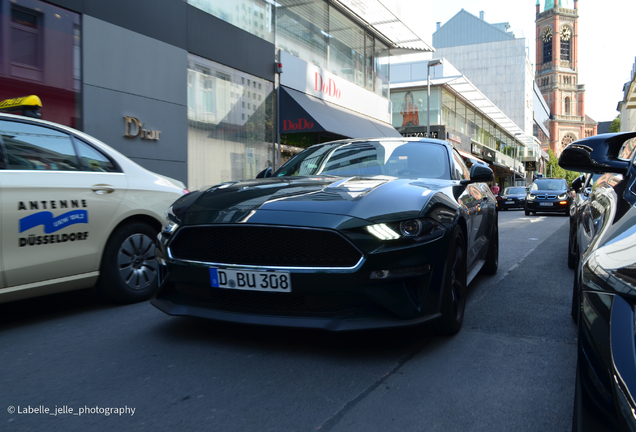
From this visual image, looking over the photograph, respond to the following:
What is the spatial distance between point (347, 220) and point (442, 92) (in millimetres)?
33805

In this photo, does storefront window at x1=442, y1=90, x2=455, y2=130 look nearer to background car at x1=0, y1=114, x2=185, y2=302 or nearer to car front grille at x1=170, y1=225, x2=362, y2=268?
background car at x1=0, y1=114, x2=185, y2=302

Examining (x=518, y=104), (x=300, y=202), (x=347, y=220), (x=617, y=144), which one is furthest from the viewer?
(x=518, y=104)

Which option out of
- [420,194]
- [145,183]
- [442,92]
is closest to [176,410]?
[420,194]

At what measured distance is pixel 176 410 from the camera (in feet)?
7.75

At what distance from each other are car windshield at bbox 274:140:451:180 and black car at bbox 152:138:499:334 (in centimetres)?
83

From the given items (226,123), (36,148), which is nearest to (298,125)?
(226,123)

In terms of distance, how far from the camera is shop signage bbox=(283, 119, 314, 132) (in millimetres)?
14555

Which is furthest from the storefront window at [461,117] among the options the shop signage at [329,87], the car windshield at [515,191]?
the shop signage at [329,87]

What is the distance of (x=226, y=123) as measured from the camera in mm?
12828

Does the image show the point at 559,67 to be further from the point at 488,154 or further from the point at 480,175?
the point at 480,175

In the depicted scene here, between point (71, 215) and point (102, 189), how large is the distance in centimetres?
37

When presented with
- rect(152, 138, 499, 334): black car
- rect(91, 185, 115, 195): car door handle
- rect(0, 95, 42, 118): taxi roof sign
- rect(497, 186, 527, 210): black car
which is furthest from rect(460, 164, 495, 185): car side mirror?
rect(497, 186, 527, 210): black car

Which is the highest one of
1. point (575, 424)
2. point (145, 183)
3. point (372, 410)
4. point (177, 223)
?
point (145, 183)

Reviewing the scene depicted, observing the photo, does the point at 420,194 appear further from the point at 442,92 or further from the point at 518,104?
the point at 518,104
